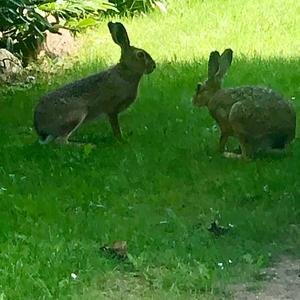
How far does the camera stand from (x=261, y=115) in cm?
746

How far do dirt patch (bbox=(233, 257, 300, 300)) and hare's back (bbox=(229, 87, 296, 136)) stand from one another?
2.06 metres

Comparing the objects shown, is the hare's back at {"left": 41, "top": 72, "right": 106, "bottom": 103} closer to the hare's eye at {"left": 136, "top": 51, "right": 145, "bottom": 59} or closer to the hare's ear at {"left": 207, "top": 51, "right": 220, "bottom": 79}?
the hare's eye at {"left": 136, "top": 51, "right": 145, "bottom": 59}

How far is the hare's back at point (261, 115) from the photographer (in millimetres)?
7469

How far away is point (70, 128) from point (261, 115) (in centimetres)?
169

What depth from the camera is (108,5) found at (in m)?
12.4

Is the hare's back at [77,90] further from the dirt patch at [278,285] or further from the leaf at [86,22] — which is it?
the leaf at [86,22]

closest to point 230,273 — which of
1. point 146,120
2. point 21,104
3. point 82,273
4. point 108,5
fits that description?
point 82,273

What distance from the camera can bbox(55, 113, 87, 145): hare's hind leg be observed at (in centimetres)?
816

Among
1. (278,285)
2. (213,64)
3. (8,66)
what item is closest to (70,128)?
(213,64)

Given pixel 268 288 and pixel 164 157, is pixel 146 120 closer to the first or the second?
pixel 164 157

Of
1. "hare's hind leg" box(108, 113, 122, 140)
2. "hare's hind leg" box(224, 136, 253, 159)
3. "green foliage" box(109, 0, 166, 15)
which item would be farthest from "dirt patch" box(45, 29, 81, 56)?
"hare's hind leg" box(224, 136, 253, 159)

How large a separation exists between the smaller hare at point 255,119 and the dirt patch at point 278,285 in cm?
207

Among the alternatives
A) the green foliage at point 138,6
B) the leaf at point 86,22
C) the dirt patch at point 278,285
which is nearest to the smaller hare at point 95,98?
the dirt patch at point 278,285

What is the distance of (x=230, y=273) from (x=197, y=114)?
3621mm
